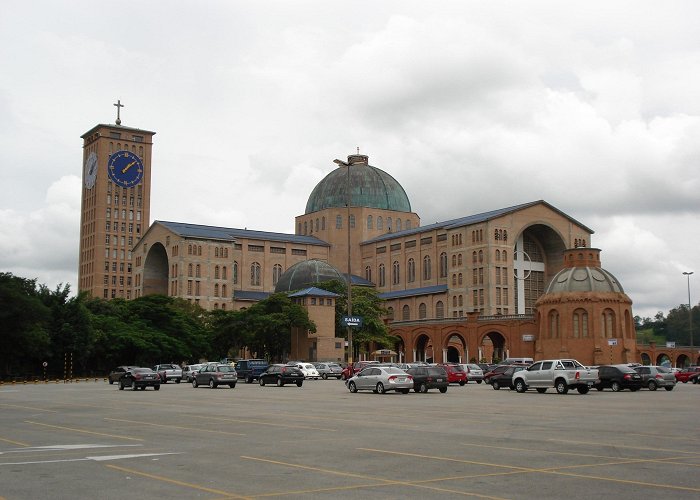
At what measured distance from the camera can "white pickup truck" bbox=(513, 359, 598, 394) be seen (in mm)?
35312

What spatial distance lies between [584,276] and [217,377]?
4343cm

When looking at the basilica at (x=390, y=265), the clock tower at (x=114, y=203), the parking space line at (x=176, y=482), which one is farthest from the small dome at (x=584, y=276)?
the clock tower at (x=114, y=203)

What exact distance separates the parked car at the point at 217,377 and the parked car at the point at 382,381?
30.2 ft

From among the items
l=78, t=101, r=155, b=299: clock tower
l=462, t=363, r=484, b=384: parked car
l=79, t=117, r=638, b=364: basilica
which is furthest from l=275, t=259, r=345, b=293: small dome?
l=462, t=363, r=484, b=384: parked car

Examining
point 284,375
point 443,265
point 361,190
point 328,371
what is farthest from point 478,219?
point 284,375

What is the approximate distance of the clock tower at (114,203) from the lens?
13762cm

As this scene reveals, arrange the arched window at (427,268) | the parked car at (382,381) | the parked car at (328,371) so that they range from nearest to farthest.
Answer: the parked car at (382,381), the parked car at (328,371), the arched window at (427,268)

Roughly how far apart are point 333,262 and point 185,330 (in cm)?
4719

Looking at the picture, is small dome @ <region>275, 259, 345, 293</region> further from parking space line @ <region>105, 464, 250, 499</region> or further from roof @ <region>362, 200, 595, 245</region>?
parking space line @ <region>105, 464, 250, 499</region>

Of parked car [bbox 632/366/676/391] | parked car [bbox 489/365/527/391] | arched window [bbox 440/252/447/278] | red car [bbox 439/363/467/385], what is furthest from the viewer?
arched window [bbox 440/252/447/278]

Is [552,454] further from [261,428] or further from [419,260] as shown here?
[419,260]

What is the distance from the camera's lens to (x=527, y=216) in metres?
103

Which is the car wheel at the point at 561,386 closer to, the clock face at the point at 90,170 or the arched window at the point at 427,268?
the arched window at the point at 427,268

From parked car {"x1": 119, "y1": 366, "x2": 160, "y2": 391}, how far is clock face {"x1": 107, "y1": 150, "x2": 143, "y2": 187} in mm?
99627
